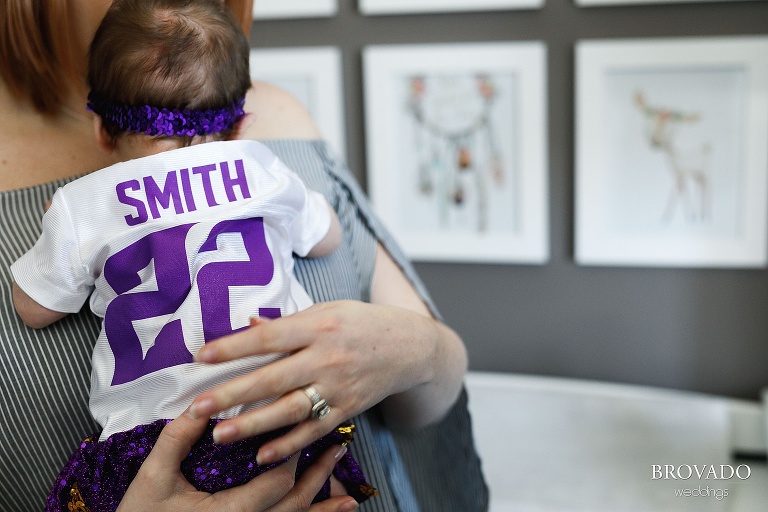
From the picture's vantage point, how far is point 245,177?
86 cm

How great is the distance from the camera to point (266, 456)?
71cm

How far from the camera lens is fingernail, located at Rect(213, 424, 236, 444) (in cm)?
67

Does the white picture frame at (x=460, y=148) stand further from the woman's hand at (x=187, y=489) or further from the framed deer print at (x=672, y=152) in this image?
the woman's hand at (x=187, y=489)

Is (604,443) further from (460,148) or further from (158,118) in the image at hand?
(158,118)

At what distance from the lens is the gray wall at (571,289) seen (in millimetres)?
1945

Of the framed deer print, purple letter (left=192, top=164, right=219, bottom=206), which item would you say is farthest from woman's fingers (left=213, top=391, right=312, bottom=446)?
the framed deer print

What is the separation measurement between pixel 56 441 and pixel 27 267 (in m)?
0.20

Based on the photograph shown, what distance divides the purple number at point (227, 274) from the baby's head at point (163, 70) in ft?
0.44

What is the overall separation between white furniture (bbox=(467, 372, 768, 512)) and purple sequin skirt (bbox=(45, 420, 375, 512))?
4.33ft

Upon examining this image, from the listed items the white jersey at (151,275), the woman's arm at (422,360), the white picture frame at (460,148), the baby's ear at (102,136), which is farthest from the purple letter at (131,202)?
the white picture frame at (460,148)

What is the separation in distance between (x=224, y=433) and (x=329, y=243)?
362 mm

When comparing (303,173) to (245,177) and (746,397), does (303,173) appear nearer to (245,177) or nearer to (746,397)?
(245,177)

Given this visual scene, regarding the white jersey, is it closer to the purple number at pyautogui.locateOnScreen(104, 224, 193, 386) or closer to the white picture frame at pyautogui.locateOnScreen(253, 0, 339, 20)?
the purple number at pyautogui.locateOnScreen(104, 224, 193, 386)

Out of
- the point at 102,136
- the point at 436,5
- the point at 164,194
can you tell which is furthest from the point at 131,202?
the point at 436,5
